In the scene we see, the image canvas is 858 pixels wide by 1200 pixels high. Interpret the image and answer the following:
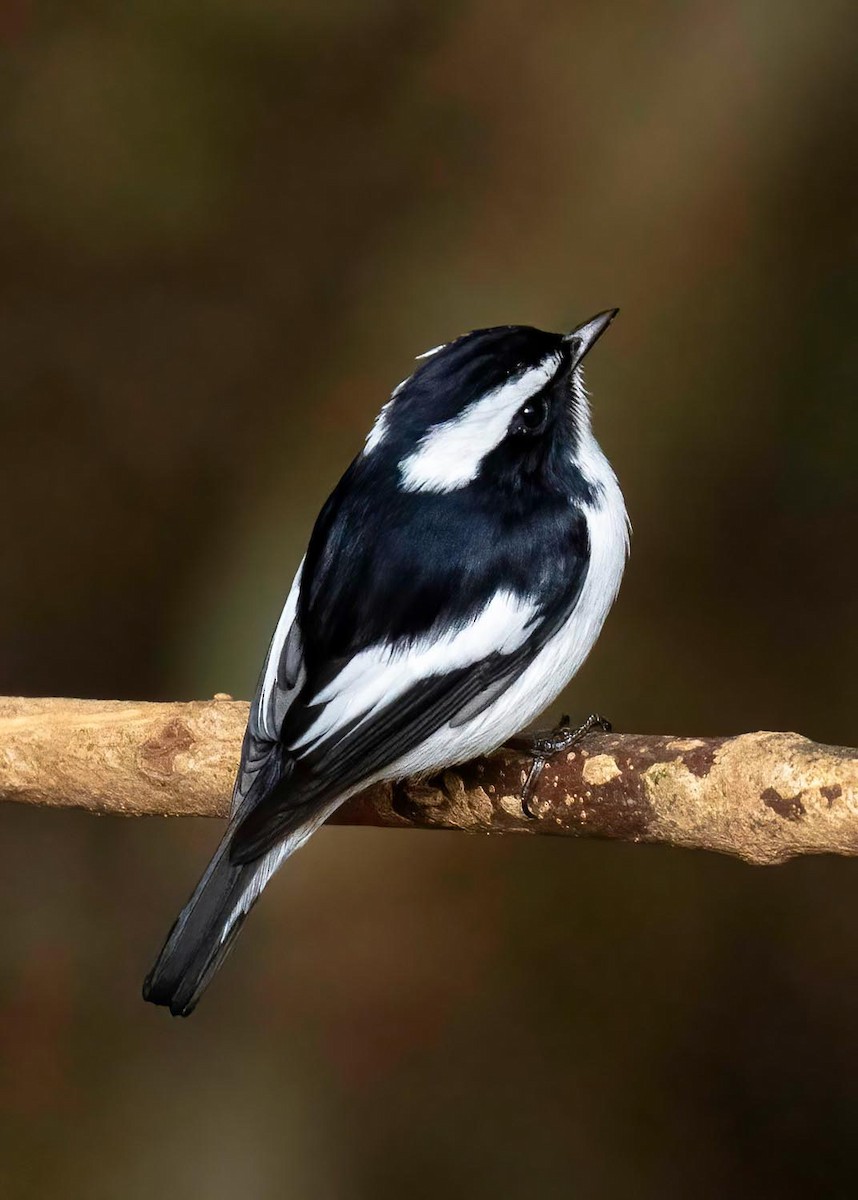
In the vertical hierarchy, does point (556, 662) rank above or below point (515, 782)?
above

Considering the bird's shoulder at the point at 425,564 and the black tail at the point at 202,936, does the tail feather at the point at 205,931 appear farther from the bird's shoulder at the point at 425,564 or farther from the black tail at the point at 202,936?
the bird's shoulder at the point at 425,564

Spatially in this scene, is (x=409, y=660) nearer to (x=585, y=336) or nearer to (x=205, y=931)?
(x=205, y=931)

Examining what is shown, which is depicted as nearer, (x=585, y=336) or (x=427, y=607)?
(x=427, y=607)

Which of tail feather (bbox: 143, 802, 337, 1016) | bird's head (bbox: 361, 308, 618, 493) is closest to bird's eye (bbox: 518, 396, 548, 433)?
bird's head (bbox: 361, 308, 618, 493)

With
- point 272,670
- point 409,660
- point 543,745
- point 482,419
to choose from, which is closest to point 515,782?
point 543,745

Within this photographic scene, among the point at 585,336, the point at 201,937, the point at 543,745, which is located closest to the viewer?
the point at 201,937

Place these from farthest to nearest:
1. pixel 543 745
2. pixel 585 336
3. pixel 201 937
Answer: pixel 585 336, pixel 543 745, pixel 201 937

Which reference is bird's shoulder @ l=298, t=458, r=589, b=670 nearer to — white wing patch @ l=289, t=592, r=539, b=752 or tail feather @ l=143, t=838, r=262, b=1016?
white wing patch @ l=289, t=592, r=539, b=752
